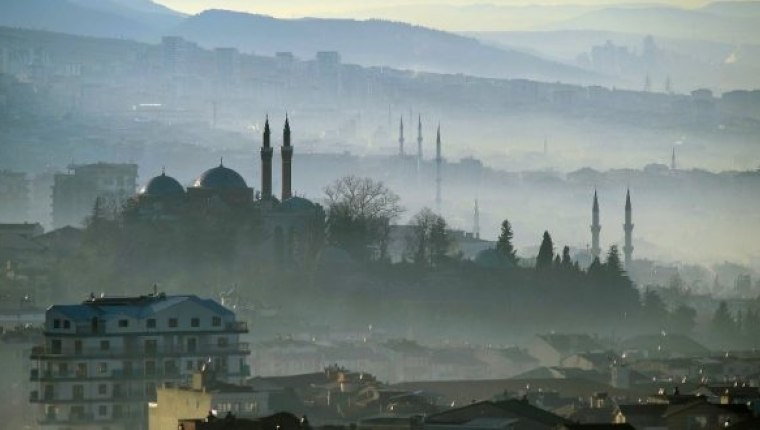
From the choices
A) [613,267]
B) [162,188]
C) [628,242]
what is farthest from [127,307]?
[628,242]

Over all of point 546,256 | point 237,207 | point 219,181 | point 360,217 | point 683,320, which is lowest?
point 683,320

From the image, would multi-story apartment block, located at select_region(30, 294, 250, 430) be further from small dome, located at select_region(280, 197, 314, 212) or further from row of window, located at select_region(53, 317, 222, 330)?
small dome, located at select_region(280, 197, 314, 212)

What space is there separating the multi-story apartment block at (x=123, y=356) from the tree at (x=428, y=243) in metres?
65.3

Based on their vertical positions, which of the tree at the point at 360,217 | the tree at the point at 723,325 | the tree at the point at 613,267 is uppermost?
the tree at the point at 360,217

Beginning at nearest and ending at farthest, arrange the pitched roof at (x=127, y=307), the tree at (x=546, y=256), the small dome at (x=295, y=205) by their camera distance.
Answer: the pitched roof at (x=127, y=307) < the tree at (x=546, y=256) < the small dome at (x=295, y=205)

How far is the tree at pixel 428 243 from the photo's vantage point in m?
160

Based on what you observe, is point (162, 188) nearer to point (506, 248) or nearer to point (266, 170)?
point (266, 170)

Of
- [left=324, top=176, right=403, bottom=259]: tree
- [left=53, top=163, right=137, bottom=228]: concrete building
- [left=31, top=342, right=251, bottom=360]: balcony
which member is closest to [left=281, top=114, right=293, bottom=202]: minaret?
[left=324, top=176, right=403, bottom=259]: tree

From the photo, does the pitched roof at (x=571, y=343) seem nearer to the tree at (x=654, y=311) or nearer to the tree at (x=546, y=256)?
the tree at (x=654, y=311)

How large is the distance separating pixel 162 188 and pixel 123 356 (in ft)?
215

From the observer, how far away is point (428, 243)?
534 feet

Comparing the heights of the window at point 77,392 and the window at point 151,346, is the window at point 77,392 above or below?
below

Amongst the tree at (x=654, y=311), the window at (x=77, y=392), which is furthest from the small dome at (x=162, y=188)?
the window at (x=77, y=392)

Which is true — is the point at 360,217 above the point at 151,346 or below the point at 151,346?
above
